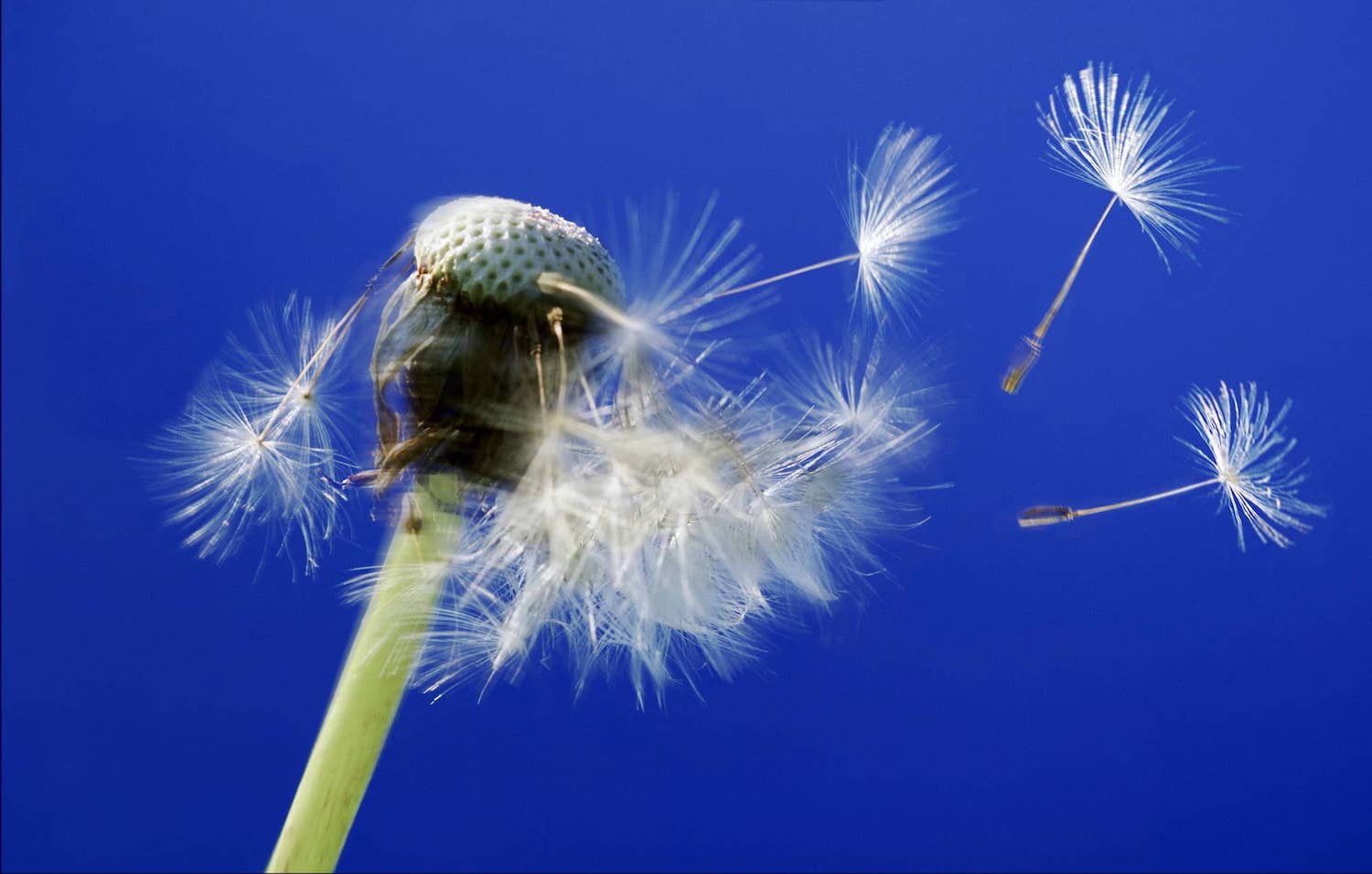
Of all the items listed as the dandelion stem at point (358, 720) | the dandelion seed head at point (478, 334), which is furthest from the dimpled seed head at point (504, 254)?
the dandelion stem at point (358, 720)

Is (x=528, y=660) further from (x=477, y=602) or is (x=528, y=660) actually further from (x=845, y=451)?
(x=845, y=451)

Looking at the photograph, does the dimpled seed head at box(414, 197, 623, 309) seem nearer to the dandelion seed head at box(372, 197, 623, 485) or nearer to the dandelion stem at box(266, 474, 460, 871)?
the dandelion seed head at box(372, 197, 623, 485)

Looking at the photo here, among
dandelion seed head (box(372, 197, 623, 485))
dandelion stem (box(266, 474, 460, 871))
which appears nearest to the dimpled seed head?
dandelion seed head (box(372, 197, 623, 485))

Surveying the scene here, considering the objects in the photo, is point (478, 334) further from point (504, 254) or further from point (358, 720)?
point (358, 720)

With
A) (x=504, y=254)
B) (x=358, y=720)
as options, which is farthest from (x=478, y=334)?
(x=358, y=720)

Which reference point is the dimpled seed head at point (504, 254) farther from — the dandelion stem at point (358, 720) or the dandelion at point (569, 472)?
the dandelion stem at point (358, 720)

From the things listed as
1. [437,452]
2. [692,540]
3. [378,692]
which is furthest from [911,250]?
[378,692]
